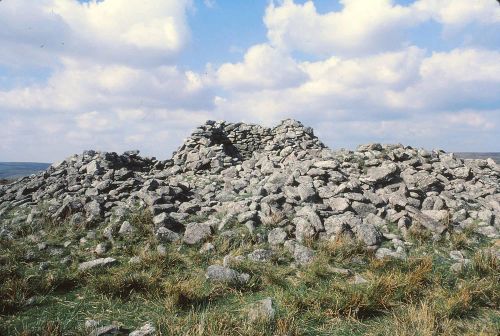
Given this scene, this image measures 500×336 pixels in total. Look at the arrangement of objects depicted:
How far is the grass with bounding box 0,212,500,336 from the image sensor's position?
16.5 ft

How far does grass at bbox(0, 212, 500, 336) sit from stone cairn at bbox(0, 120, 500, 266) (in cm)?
67

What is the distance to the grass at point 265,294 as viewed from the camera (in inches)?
198

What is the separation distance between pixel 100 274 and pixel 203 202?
4192 mm

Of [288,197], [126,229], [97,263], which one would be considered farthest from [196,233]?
[288,197]

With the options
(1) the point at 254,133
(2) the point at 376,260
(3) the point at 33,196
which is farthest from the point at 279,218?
(1) the point at 254,133

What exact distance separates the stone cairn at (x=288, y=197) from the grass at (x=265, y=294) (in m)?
0.67

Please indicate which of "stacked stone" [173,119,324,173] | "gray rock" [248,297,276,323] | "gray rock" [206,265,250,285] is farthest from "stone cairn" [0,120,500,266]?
"gray rock" [248,297,276,323]

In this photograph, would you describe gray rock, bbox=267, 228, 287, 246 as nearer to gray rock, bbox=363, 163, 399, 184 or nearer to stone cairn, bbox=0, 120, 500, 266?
stone cairn, bbox=0, 120, 500, 266

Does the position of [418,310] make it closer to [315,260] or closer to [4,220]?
[315,260]

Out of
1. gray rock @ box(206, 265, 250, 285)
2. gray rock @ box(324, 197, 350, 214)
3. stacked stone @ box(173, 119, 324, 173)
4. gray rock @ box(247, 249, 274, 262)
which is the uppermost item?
stacked stone @ box(173, 119, 324, 173)

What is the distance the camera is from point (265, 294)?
6059mm

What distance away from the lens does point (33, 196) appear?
1178 cm

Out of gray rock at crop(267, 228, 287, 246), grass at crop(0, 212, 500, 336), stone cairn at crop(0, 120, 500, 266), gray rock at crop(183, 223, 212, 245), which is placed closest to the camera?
grass at crop(0, 212, 500, 336)

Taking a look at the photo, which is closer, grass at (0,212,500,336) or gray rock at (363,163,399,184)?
grass at (0,212,500,336)
